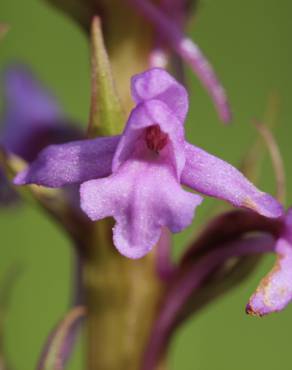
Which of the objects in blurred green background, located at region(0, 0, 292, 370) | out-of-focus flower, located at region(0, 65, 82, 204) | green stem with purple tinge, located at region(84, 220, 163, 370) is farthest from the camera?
blurred green background, located at region(0, 0, 292, 370)

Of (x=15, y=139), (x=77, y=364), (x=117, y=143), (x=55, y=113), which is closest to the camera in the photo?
(x=117, y=143)

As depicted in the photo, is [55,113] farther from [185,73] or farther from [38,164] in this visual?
[38,164]

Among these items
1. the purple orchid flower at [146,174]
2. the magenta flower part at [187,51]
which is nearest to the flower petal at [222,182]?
the purple orchid flower at [146,174]

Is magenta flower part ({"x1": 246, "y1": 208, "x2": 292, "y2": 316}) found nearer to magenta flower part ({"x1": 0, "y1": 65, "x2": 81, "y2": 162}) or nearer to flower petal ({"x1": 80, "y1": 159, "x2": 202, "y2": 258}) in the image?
flower petal ({"x1": 80, "y1": 159, "x2": 202, "y2": 258})

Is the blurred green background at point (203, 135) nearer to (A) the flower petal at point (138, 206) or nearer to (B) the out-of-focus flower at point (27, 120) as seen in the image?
(B) the out-of-focus flower at point (27, 120)

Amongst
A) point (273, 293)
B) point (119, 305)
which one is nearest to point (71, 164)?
point (273, 293)

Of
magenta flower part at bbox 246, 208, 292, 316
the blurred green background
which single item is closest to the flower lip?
magenta flower part at bbox 246, 208, 292, 316

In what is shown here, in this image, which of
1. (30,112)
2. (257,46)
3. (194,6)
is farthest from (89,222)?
(257,46)
